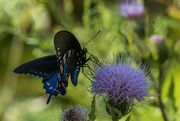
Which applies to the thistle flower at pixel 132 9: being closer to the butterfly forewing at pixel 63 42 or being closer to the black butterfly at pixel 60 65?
the black butterfly at pixel 60 65

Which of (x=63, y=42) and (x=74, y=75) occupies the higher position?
(x=63, y=42)

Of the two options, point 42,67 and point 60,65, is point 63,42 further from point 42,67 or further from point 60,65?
point 42,67

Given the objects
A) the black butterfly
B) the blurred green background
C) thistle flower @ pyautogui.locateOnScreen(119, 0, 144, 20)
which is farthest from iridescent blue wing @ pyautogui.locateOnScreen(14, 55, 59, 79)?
thistle flower @ pyautogui.locateOnScreen(119, 0, 144, 20)

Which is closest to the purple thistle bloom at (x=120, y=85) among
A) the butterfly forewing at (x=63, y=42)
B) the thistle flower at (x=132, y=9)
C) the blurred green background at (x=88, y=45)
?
the blurred green background at (x=88, y=45)

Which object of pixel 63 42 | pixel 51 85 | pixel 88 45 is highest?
pixel 63 42

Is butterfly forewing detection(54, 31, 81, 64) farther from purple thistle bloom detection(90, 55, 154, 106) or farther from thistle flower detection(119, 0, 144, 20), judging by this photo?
thistle flower detection(119, 0, 144, 20)

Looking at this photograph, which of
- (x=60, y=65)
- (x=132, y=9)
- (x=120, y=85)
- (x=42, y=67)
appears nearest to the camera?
(x=120, y=85)

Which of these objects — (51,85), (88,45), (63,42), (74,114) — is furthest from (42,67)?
(88,45)

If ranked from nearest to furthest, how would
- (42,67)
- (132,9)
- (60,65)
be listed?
(60,65) < (42,67) < (132,9)
